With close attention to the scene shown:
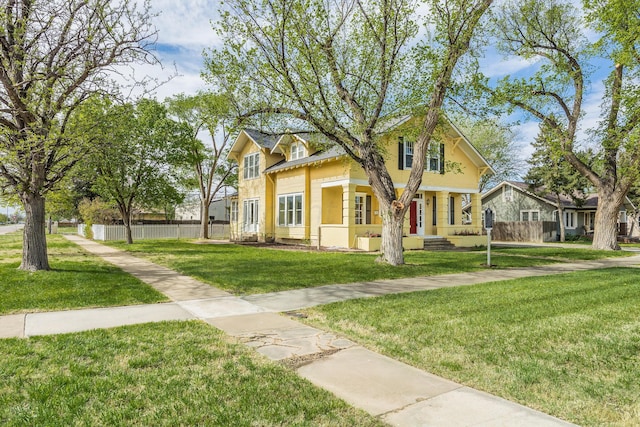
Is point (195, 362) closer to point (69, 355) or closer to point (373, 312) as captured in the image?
point (69, 355)

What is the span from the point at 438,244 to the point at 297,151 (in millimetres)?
9386

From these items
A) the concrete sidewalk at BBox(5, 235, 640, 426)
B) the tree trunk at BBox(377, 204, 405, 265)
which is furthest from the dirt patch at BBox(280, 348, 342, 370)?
the tree trunk at BBox(377, 204, 405, 265)

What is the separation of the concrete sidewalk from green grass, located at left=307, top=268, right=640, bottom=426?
11.7 inches

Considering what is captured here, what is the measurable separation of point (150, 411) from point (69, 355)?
195cm

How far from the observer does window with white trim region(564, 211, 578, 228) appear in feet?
110

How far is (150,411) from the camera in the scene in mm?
3215

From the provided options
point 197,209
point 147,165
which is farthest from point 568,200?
point 197,209

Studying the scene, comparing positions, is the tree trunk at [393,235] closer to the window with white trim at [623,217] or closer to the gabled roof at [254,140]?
the gabled roof at [254,140]

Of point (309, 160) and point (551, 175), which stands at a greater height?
point (551, 175)

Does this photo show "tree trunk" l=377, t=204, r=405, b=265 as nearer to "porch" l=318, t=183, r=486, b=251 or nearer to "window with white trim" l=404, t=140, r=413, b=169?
"porch" l=318, t=183, r=486, b=251

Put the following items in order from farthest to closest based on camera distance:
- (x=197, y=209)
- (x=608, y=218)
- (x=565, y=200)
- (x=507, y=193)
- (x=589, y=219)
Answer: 1. (x=197, y=209)
2. (x=507, y=193)
3. (x=589, y=219)
4. (x=565, y=200)
5. (x=608, y=218)

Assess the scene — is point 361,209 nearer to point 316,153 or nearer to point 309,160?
point 309,160

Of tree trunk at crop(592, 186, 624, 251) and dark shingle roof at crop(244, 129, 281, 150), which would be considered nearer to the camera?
tree trunk at crop(592, 186, 624, 251)

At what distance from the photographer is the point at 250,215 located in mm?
26234
